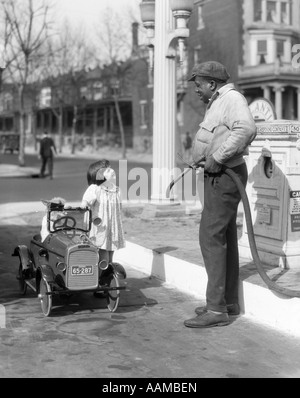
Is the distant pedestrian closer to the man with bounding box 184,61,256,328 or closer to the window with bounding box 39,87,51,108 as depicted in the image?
the window with bounding box 39,87,51,108

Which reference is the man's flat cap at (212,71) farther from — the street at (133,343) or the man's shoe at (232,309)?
the street at (133,343)

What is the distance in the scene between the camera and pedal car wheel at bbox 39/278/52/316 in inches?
233

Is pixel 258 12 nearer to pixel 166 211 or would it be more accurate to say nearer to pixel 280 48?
pixel 280 48

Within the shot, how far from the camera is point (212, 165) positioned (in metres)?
5.54

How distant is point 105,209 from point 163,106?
562cm

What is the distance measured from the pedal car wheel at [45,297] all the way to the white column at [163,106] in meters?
5.97

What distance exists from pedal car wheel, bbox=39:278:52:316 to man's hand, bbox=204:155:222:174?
5.65 feet

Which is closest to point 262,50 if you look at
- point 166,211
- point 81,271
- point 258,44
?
point 258,44

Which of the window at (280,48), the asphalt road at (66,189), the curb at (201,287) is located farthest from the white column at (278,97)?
the curb at (201,287)

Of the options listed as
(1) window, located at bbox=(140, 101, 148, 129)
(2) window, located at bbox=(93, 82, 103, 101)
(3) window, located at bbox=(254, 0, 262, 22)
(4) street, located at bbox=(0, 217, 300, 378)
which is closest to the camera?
(4) street, located at bbox=(0, 217, 300, 378)

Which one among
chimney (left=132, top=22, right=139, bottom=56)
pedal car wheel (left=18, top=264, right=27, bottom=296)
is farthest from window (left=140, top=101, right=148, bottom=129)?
pedal car wheel (left=18, top=264, right=27, bottom=296)

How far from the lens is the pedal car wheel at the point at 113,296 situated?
20.0 ft
